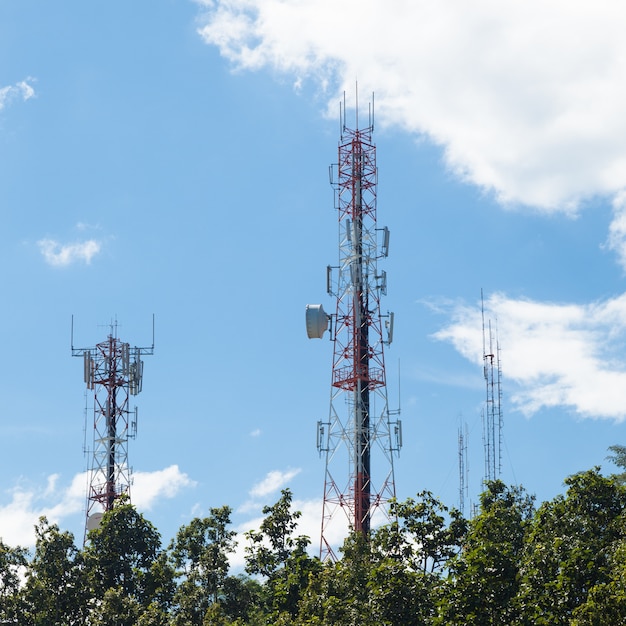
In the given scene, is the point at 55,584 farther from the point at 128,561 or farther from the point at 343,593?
the point at 343,593

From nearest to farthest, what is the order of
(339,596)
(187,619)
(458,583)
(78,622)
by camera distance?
(458,583) → (339,596) → (187,619) → (78,622)

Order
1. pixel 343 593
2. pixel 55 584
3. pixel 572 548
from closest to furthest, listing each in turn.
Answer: pixel 572 548
pixel 343 593
pixel 55 584

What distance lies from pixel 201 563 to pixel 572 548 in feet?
67.0

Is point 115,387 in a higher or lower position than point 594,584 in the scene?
higher

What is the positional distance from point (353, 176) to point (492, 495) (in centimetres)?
1822

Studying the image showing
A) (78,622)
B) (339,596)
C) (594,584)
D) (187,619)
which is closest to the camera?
(594,584)

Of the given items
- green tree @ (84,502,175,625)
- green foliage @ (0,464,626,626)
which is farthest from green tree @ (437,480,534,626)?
green tree @ (84,502,175,625)

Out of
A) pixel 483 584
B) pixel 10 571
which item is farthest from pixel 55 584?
pixel 483 584

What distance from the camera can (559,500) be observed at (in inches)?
1740

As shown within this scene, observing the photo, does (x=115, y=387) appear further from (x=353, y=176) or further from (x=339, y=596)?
(x=339, y=596)

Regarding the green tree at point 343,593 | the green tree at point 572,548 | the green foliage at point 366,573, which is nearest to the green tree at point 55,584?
the green foliage at point 366,573

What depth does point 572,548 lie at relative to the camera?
38938 millimetres

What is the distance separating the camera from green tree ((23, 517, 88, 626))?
5472 cm

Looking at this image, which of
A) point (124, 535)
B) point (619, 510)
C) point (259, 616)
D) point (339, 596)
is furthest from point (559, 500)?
point (124, 535)
